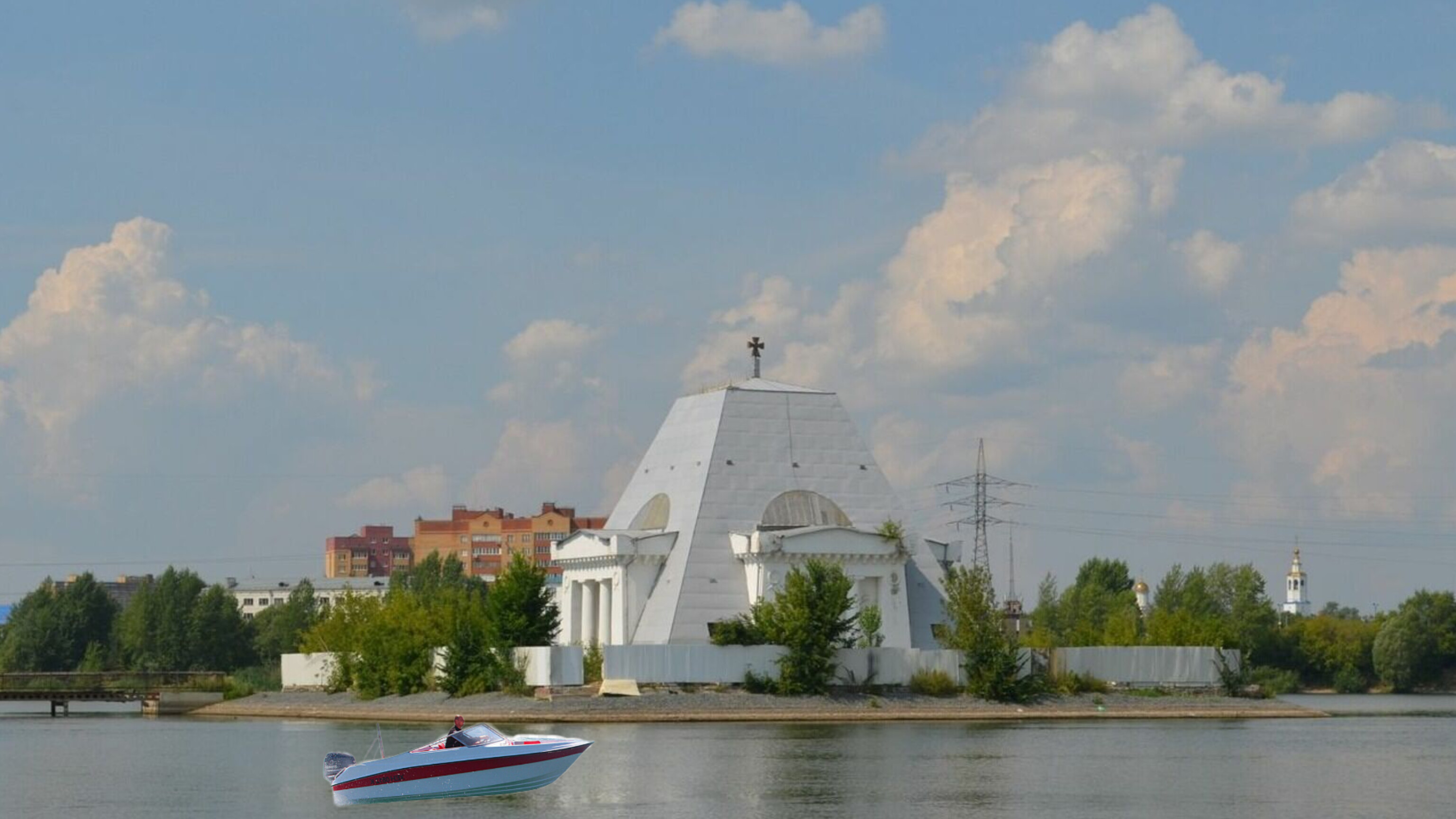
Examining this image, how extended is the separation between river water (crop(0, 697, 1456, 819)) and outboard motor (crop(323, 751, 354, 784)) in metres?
0.87

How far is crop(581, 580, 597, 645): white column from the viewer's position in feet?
352

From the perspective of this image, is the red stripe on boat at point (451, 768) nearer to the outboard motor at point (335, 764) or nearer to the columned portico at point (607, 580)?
the outboard motor at point (335, 764)

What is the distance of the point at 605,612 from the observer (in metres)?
106

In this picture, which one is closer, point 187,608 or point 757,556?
point 757,556

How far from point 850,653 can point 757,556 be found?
29.0ft

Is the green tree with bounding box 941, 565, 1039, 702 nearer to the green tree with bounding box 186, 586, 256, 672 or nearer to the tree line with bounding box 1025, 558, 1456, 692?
the tree line with bounding box 1025, 558, 1456, 692

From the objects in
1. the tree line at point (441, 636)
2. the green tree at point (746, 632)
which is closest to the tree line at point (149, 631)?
the tree line at point (441, 636)

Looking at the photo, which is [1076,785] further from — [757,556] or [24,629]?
[24,629]

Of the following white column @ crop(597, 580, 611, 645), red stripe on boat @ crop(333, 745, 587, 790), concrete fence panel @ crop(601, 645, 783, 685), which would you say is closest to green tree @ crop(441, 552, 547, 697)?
concrete fence panel @ crop(601, 645, 783, 685)

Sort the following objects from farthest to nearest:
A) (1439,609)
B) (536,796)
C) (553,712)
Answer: (1439,609), (553,712), (536,796)

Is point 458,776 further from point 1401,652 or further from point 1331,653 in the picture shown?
point 1331,653

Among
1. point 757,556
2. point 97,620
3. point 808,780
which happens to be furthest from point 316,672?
point 808,780

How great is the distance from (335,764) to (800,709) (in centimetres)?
4090

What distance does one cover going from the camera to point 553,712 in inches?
3354
